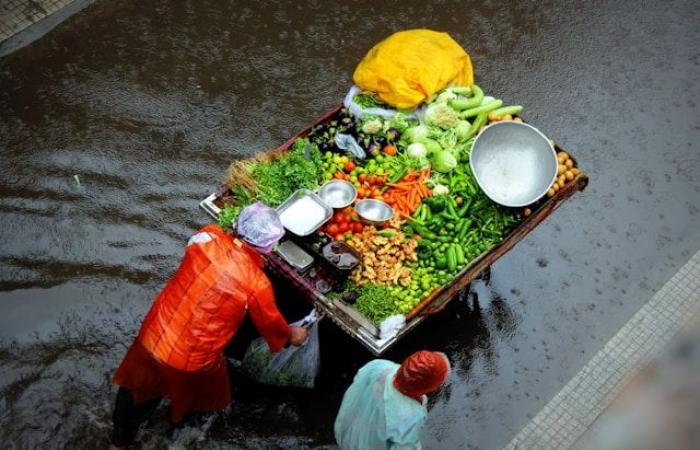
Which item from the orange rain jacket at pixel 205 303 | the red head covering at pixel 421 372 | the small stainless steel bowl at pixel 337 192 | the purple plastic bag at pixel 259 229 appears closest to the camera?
the red head covering at pixel 421 372

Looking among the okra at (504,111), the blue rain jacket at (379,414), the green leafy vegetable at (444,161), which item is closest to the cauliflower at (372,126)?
the green leafy vegetable at (444,161)

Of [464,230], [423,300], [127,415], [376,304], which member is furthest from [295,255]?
[127,415]

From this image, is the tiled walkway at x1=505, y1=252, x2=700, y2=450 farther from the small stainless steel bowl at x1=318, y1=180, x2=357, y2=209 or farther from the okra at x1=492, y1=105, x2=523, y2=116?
the small stainless steel bowl at x1=318, y1=180, x2=357, y2=209

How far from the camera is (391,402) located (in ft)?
12.0

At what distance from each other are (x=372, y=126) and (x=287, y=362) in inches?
75.3

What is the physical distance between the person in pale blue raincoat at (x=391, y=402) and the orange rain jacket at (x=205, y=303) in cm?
77

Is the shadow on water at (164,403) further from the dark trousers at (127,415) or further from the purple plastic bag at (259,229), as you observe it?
the purple plastic bag at (259,229)

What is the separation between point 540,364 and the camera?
5.55 m

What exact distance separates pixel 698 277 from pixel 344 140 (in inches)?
133

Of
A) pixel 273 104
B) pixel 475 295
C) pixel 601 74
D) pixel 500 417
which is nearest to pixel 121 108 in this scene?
pixel 273 104

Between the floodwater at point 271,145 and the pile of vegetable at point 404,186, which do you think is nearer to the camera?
the pile of vegetable at point 404,186

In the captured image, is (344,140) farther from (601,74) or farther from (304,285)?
(601,74)

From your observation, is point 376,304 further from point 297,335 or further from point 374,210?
point 374,210

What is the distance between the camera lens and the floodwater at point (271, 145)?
5.13 meters
